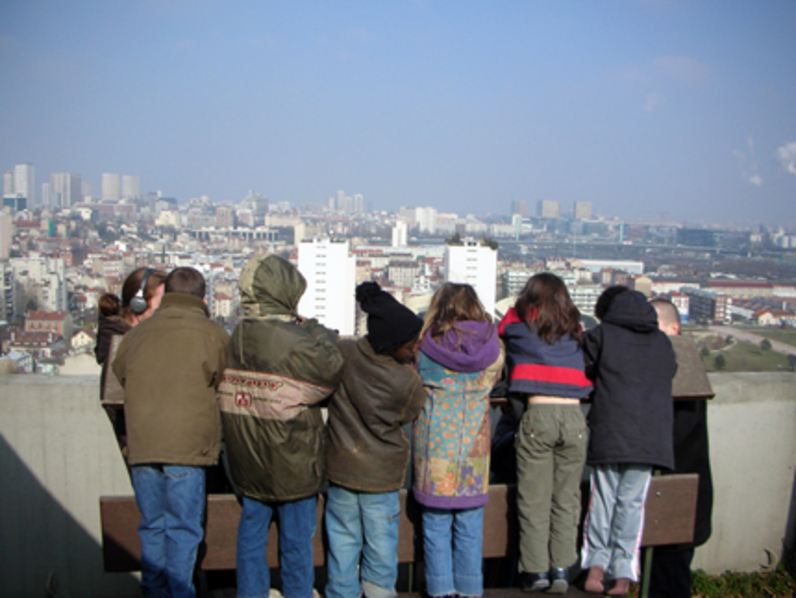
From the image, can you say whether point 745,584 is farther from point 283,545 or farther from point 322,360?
point 322,360

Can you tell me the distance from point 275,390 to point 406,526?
2.09ft

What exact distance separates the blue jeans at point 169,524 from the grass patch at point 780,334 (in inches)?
738

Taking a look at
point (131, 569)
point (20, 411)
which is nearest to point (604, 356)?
point (131, 569)

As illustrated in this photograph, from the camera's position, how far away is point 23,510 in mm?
2291

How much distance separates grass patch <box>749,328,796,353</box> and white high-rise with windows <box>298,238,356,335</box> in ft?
82.9

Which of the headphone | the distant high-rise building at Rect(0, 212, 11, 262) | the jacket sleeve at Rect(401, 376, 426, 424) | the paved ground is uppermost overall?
the headphone

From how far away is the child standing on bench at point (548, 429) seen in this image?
184 centimetres

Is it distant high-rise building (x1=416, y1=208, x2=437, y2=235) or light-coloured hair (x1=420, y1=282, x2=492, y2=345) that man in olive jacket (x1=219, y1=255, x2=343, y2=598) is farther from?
distant high-rise building (x1=416, y1=208, x2=437, y2=235)

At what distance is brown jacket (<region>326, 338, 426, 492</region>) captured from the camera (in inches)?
67.7

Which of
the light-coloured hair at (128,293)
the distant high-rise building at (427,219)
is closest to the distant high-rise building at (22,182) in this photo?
the distant high-rise building at (427,219)

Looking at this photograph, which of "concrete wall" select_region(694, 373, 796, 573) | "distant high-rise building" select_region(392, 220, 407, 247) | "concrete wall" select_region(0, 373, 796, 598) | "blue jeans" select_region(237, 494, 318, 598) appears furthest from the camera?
"distant high-rise building" select_region(392, 220, 407, 247)

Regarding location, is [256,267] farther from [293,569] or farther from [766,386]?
[766,386]

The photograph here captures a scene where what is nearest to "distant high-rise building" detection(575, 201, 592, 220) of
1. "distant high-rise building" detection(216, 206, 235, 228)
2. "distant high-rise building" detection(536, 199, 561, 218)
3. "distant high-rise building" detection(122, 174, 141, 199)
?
"distant high-rise building" detection(536, 199, 561, 218)

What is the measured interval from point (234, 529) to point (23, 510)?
1015 mm
